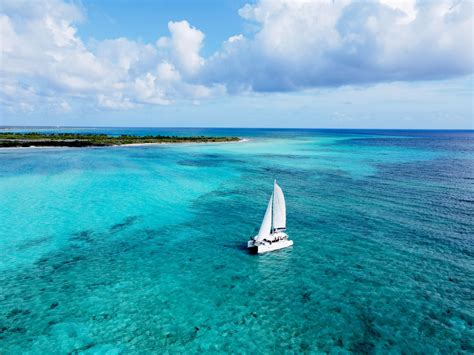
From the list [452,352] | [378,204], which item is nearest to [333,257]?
[452,352]

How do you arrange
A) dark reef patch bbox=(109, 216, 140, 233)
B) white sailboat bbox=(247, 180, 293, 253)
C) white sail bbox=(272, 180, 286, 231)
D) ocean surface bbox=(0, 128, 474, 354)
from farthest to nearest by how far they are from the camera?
dark reef patch bbox=(109, 216, 140, 233), white sail bbox=(272, 180, 286, 231), white sailboat bbox=(247, 180, 293, 253), ocean surface bbox=(0, 128, 474, 354)

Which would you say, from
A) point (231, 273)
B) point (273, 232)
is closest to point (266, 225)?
point (273, 232)

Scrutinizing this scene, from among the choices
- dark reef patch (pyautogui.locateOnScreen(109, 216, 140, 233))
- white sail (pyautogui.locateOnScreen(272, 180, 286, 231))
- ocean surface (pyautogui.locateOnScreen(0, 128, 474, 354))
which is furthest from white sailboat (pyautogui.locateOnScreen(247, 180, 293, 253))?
dark reef patch (pyautogui.locateOnScreen(109, 216, 140, 233))

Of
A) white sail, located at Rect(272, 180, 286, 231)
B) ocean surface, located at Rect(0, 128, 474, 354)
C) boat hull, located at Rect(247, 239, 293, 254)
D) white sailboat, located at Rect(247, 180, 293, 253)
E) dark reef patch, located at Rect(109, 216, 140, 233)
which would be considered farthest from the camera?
dark reef patch, located at Rect(109, 216, 140, 233)

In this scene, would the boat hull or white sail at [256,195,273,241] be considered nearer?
the boat hull

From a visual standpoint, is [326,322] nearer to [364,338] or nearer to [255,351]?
[364,338]

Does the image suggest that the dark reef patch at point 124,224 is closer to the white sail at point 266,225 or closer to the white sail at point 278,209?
the white sail at point 266,225

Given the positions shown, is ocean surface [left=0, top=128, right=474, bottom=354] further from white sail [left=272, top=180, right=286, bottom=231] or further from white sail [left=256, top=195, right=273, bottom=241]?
white sail [left=272, top=180, right=286, bottom=231]

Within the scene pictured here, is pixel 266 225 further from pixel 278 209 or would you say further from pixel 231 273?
pixel 231 273
